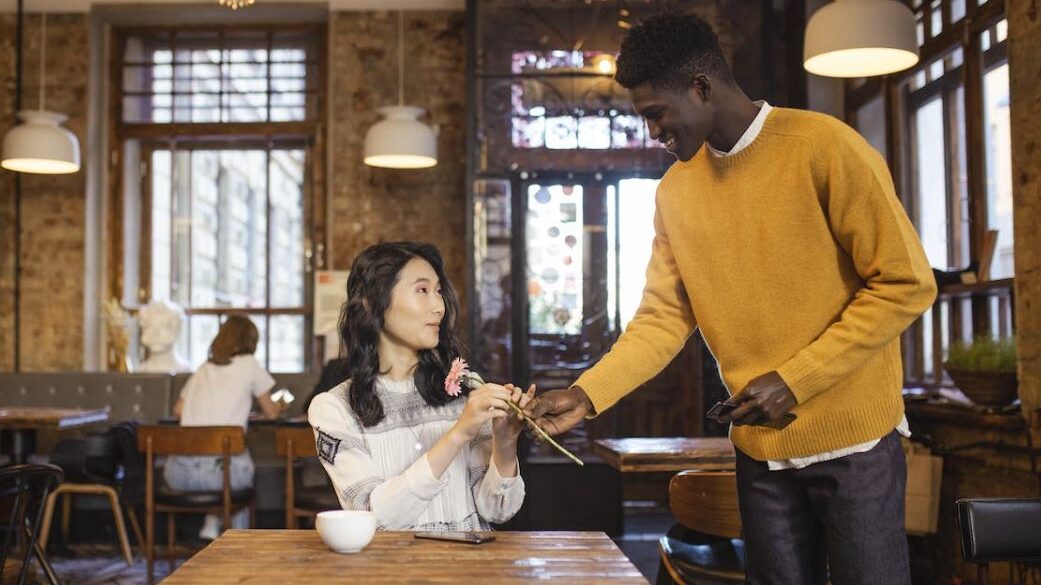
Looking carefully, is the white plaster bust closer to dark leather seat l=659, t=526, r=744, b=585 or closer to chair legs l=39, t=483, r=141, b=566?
chair legs l=39, t=483, r=141, b=566

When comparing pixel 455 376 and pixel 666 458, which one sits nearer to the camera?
pixel 455 376

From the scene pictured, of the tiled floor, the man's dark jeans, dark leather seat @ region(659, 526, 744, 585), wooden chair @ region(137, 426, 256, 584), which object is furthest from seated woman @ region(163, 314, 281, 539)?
the man's dark jeans

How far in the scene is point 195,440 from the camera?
477cm

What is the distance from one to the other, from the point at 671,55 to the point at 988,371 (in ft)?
8.40

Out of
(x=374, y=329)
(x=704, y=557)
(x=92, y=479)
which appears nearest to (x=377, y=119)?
(x=92, y=479)

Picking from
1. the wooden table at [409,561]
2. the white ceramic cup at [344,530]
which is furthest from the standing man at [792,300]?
the white ceramic cup at [344,530]

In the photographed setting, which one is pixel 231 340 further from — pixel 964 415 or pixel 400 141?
pixel 964 415

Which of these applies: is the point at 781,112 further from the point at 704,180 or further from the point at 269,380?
the point at 269,380

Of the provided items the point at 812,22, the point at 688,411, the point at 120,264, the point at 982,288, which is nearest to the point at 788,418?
the point at 812,22

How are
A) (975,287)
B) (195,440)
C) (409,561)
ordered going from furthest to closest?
(195,440) < (975,287) < (409,561)

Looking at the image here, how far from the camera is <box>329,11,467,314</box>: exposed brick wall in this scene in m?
7.71

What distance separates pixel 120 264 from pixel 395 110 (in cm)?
286

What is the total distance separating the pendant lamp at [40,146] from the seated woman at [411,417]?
4.59m

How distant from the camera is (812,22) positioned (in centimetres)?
423
